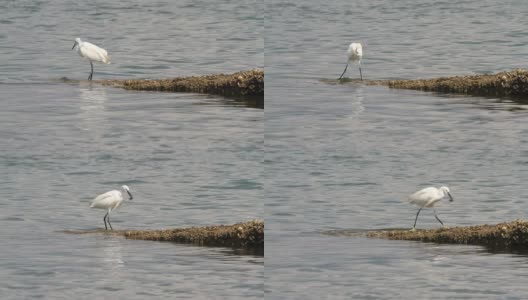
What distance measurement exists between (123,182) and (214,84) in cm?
203

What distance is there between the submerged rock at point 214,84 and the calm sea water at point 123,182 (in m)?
0.33

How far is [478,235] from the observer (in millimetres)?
15023

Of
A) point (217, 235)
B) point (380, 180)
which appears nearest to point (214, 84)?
point (380, 180)

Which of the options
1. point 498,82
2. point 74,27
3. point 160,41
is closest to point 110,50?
point 160,41

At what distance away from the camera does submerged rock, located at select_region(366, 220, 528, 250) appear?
1463 cm

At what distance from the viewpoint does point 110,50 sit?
25203mm

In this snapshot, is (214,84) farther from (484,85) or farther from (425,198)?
(484,85)

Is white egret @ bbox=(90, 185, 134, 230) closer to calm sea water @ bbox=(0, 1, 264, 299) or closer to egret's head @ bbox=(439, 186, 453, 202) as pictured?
calm sea water @ bbox=(0, 1, 264, 299)

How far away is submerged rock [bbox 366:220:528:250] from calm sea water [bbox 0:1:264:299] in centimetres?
241

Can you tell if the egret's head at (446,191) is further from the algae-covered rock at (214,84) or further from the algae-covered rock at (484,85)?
the algae-covered rock at (214,84)

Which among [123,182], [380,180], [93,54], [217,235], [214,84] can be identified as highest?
[93,54]

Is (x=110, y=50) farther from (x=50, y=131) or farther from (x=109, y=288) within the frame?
(x=109, y=288)

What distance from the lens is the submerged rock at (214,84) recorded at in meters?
16.0

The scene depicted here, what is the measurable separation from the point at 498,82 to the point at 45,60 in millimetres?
9011
